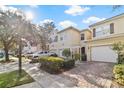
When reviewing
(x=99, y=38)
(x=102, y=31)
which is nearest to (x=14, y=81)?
(x=99, y=38)

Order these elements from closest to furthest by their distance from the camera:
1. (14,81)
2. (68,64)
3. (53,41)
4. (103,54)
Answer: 1. (14,81)
2. (68,64)
3. (103,54)
4. (53,41)

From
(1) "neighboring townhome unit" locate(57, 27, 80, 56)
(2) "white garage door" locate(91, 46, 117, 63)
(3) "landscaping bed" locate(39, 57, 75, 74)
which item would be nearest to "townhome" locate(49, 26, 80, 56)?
(1) "neighboring townhome unit" locate(57, 27, 80, 56)

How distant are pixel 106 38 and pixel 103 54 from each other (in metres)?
1.47

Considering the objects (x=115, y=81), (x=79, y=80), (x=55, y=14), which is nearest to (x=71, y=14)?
(x=55, y=14)

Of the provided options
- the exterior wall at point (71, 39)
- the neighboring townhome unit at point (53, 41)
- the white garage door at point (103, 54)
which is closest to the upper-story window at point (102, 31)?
the white garage door at point (103, 54)

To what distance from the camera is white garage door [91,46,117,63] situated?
1262 centimetres

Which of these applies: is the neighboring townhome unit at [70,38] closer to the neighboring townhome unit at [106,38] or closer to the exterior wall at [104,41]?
the exterior wall at [104,41]

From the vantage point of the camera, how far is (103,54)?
13680mm

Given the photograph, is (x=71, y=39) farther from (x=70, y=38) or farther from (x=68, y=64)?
(x=68, y=64)

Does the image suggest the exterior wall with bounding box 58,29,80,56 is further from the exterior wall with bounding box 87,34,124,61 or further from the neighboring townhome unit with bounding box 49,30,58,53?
the exterior wall with bounding box 87,34,124,61

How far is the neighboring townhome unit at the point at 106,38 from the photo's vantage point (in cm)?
1276
